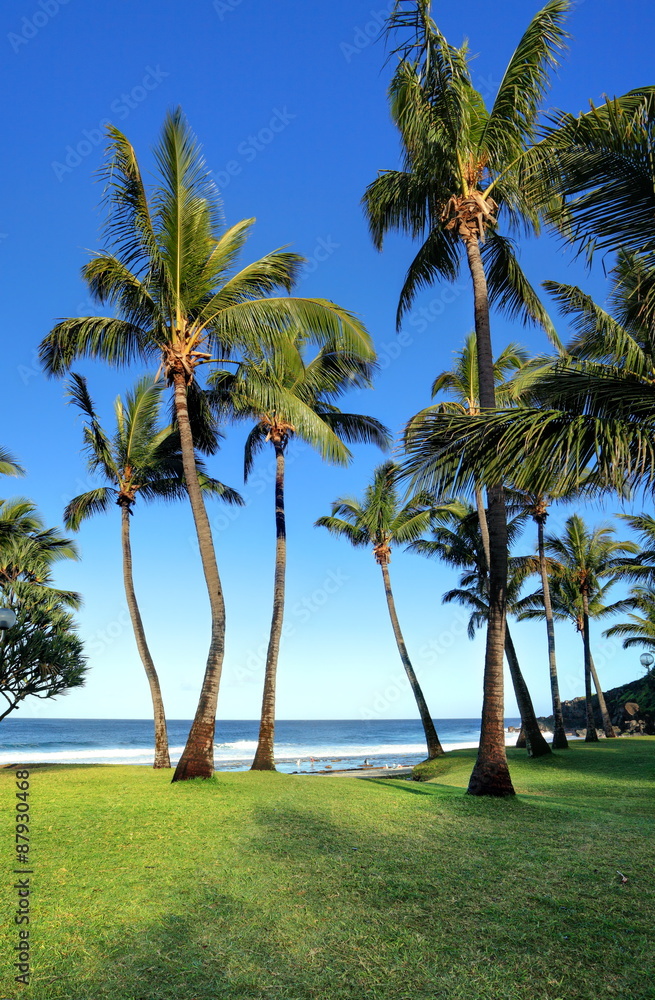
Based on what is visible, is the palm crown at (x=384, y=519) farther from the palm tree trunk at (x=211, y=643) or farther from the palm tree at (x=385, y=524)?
the palm tree trunk at (x=211, y=643)

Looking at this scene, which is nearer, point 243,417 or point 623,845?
point 623,845

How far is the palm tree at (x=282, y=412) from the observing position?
13.7m

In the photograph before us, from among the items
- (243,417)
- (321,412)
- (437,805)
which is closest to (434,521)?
(321,412)

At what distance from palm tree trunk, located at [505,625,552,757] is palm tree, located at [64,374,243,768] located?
1106 centimetres

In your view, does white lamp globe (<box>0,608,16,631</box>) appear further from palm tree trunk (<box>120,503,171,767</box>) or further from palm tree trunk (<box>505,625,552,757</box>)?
palm tree trunk (<box>505,625,552,757</box>)

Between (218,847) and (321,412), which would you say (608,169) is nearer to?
(218,847)

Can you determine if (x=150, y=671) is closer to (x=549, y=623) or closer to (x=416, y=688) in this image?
(x=416, y=688)

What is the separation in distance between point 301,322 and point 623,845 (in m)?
10.4

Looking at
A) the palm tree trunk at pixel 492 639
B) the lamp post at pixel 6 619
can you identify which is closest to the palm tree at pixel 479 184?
the palm tree trunk at pixel 492 639

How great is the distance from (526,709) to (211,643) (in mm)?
A: 12534

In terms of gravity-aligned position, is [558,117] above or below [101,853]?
above

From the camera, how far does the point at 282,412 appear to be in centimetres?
1468

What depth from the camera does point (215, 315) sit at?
12.6 meters

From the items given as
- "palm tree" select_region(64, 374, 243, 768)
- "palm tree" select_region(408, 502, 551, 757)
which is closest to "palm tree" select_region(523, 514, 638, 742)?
"palm tree" select_region(408, 502, 551, 757)
